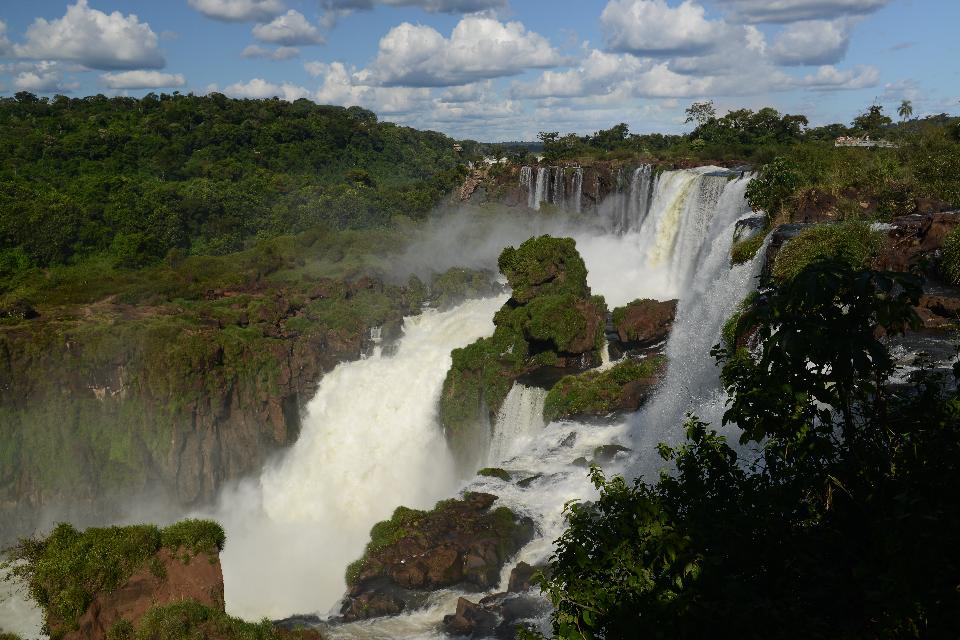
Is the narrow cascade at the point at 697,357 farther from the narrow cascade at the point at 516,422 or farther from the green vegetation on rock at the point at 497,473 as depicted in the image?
the narrow cascade at the point at 516,422

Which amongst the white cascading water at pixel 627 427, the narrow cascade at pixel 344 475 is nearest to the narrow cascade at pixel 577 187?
the white cascading water at pixel 627 427

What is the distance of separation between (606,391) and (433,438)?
7.95 meters

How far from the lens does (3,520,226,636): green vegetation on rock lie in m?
11.3

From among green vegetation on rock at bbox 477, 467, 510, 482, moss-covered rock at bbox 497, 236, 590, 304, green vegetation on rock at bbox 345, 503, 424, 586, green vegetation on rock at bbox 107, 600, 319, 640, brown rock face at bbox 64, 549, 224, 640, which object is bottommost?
green vegetation on rock at bbox 345, 503, 424, 586

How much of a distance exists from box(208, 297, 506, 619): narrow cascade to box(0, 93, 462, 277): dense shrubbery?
21.7m

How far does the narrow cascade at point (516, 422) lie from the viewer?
75.5 feet

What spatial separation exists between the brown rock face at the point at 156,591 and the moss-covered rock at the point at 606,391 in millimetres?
11836

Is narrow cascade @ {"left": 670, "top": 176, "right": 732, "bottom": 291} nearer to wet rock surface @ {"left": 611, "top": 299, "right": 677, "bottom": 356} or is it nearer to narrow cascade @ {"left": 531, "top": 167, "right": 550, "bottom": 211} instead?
wet rock surface @ {"left": 611, "top": 299, "right": 677, "bottom": 356}

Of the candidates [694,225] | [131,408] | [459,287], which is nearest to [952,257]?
[694,225]

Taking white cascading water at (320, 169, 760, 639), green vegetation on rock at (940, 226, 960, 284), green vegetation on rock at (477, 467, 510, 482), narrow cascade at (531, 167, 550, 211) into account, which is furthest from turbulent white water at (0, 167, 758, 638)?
narrow cascade at (531, 167, 550, 211)

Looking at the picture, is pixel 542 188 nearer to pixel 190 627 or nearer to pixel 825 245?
pixel 825 245

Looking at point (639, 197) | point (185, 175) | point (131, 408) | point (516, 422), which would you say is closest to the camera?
point (516, 422)

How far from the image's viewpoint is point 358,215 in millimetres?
52438

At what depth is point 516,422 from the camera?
78.1ft
